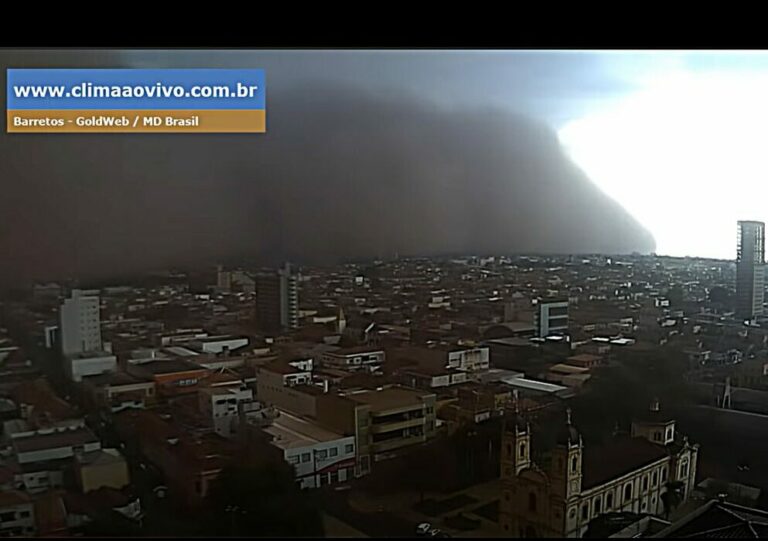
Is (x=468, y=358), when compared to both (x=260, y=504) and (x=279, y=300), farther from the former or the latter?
(x=260, y=504)

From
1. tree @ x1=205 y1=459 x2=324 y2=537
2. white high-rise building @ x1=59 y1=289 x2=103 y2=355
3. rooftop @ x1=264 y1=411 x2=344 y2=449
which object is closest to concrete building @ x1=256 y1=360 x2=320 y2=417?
rooftop @ x1=264 y1=411 x2=344 y2=449

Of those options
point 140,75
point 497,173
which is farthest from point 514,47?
point 140,75

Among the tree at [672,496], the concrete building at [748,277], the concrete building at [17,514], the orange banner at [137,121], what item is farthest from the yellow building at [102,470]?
the concrete building at [748,277]

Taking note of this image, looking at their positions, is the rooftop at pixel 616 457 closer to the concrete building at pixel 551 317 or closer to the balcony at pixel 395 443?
the concrete building at pixel 551 317

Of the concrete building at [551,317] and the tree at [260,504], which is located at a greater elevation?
the concrete building at [551,317]

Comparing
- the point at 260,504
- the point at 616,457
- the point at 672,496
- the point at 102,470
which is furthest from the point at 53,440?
the point at 672,496

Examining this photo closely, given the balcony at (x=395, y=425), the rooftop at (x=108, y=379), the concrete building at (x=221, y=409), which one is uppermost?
the rooftop at (x=108, y=379)

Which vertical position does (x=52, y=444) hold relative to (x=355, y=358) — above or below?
below
